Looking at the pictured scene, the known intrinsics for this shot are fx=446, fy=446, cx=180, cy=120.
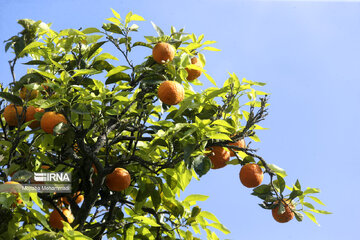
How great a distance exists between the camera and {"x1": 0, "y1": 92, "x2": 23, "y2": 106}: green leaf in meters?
2.80

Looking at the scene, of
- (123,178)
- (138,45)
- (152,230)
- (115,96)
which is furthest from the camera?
(152,230)

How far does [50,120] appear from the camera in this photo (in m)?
2.50

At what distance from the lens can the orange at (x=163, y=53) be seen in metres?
2.73

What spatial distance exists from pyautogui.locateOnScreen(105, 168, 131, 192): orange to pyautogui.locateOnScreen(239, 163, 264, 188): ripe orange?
73 centimetres

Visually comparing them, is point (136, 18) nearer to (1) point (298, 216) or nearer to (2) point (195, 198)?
(2) point (195, 198)

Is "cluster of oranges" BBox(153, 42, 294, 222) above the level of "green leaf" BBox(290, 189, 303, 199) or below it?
above

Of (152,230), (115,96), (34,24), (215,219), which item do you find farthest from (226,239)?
(34,24)

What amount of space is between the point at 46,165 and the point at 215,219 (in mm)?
1303

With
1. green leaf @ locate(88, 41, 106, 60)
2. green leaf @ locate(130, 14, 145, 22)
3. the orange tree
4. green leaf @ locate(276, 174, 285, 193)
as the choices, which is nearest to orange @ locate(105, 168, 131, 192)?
the orange tree

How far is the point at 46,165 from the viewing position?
3.28 metres

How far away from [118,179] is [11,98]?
2.77 ft

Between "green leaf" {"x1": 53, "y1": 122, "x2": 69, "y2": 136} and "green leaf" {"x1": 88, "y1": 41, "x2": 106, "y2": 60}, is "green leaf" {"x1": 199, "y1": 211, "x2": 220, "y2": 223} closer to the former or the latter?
"green leaf" {"x1": 53, "y1": 122, "x2": 69, "y2": 136}

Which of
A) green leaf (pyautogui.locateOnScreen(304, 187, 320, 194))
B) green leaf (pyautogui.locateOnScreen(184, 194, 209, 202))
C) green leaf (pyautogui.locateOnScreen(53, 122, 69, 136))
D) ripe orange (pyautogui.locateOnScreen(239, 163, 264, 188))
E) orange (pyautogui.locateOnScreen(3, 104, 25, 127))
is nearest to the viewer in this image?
green leaf (pyautogui.locateOnScreen(53, 122, 69, 136))

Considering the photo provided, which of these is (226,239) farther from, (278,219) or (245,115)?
(245,115)
